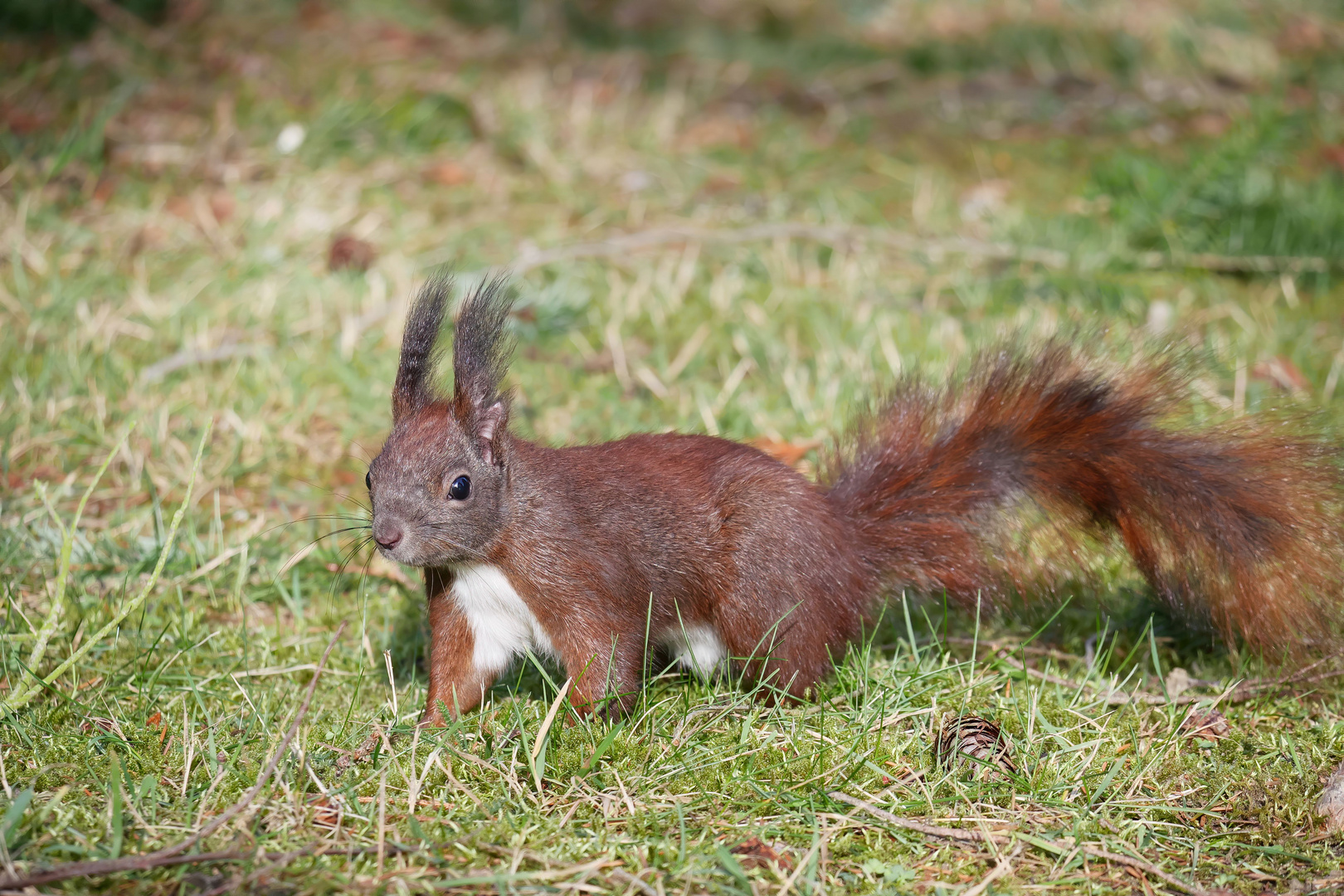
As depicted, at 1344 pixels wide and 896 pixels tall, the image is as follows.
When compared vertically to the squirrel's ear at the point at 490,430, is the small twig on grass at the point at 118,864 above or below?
below

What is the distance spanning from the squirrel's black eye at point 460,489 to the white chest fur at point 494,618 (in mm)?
161

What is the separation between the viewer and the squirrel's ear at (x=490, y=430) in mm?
2355

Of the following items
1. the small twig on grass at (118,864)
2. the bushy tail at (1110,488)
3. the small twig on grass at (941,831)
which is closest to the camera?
the small twig on grass at (118,864)

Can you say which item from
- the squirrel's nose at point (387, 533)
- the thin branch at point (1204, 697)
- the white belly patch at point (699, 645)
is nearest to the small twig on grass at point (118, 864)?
the squirrel's nose at point (387, 533)

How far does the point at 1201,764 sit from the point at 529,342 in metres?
2.44

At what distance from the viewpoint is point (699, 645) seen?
257cm

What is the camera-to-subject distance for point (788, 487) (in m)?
2.52

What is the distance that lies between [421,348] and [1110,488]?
4.43 feet

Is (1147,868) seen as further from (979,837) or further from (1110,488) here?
(1110,488)

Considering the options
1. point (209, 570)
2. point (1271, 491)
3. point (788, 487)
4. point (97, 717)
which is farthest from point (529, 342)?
point (1271, 491)

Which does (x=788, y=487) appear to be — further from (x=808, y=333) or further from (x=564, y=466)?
(x=808, y=333)

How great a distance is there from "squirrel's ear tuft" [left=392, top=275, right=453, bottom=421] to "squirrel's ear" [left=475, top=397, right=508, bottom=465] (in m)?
0.13

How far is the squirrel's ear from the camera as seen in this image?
2355mm

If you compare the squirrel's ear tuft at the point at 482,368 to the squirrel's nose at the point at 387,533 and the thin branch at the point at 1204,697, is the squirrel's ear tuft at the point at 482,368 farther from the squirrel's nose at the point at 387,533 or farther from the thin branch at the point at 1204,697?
the thin branch at the point at 1204,697
